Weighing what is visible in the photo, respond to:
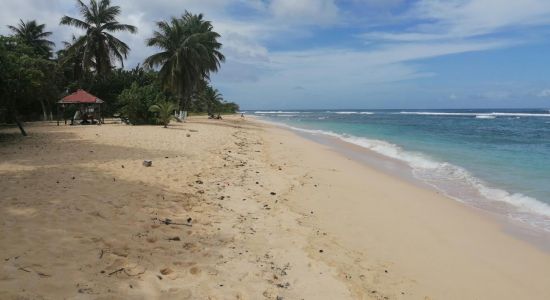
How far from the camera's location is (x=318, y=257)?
4473mm

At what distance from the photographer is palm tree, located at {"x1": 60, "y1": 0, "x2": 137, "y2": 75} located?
2730cm

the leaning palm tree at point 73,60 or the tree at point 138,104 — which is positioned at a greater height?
the leaning palm tree at point 73,60

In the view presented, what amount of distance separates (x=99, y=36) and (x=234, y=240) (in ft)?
89.0

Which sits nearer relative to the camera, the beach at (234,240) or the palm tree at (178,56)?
the beach at (234,240)

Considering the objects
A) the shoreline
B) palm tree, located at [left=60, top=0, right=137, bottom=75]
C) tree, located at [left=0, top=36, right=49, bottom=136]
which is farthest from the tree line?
the shoreline

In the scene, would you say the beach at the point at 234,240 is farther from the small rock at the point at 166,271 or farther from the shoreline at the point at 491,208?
the shoreline at the point at 491,208

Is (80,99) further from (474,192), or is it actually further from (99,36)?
(474,192)

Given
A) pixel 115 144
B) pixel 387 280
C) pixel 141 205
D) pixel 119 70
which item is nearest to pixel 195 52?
pixel 119 70

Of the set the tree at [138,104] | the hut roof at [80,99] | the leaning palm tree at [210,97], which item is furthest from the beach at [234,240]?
the leaning palm tree at [210,97]

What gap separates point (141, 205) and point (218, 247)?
1675 mm

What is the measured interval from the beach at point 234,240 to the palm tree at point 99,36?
838 inches

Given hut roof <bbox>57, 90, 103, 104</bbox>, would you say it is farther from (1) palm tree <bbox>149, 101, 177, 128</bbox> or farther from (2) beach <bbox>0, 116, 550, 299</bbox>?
(2) beach <bbox>0, 116, 550, 299</bbox>

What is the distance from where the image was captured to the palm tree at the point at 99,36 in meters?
27.3

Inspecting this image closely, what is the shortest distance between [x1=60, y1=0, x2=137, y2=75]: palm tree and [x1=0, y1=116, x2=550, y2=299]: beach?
2129 centimetres
